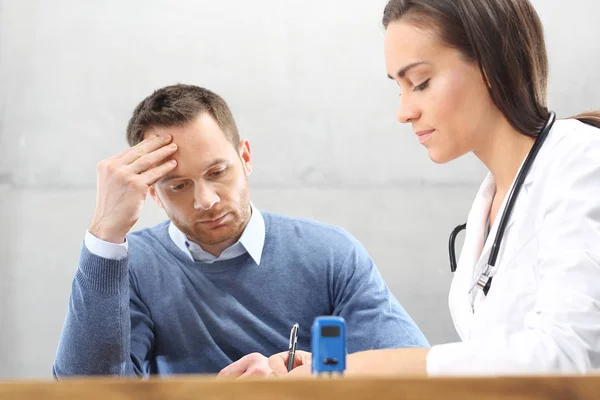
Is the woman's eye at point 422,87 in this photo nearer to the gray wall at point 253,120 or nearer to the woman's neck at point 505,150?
the woman's neck at point 505,150

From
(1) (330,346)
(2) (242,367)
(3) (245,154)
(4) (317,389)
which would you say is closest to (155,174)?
(3) (245,154)

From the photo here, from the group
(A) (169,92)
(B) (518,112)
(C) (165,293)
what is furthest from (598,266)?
(A) (169,92)

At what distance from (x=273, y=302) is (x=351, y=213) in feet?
3.81

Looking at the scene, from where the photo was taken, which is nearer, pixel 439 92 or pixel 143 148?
pixel 439 92

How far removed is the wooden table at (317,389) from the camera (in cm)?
58

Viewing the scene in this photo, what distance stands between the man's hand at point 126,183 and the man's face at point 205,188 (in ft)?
0.12

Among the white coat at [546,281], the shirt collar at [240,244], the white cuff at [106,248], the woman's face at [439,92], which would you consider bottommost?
the shirt collar at [240,244]

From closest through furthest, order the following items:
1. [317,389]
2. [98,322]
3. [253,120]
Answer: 1. [317,389]
2. [98,322]
3. [253,120]

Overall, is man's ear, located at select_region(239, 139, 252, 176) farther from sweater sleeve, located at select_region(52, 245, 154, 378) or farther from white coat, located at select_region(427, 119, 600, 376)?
white coat, located at select_region(427, 119, 600, 376)

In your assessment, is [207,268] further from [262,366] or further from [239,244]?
[262,366]

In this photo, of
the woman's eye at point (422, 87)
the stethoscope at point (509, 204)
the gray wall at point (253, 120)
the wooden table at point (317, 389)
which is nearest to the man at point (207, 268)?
the stethoscope at point (509, 204)

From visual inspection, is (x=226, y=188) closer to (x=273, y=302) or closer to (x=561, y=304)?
(x=273, y=302)

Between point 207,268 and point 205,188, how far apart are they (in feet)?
0.65

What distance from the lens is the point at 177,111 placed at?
189 cm
